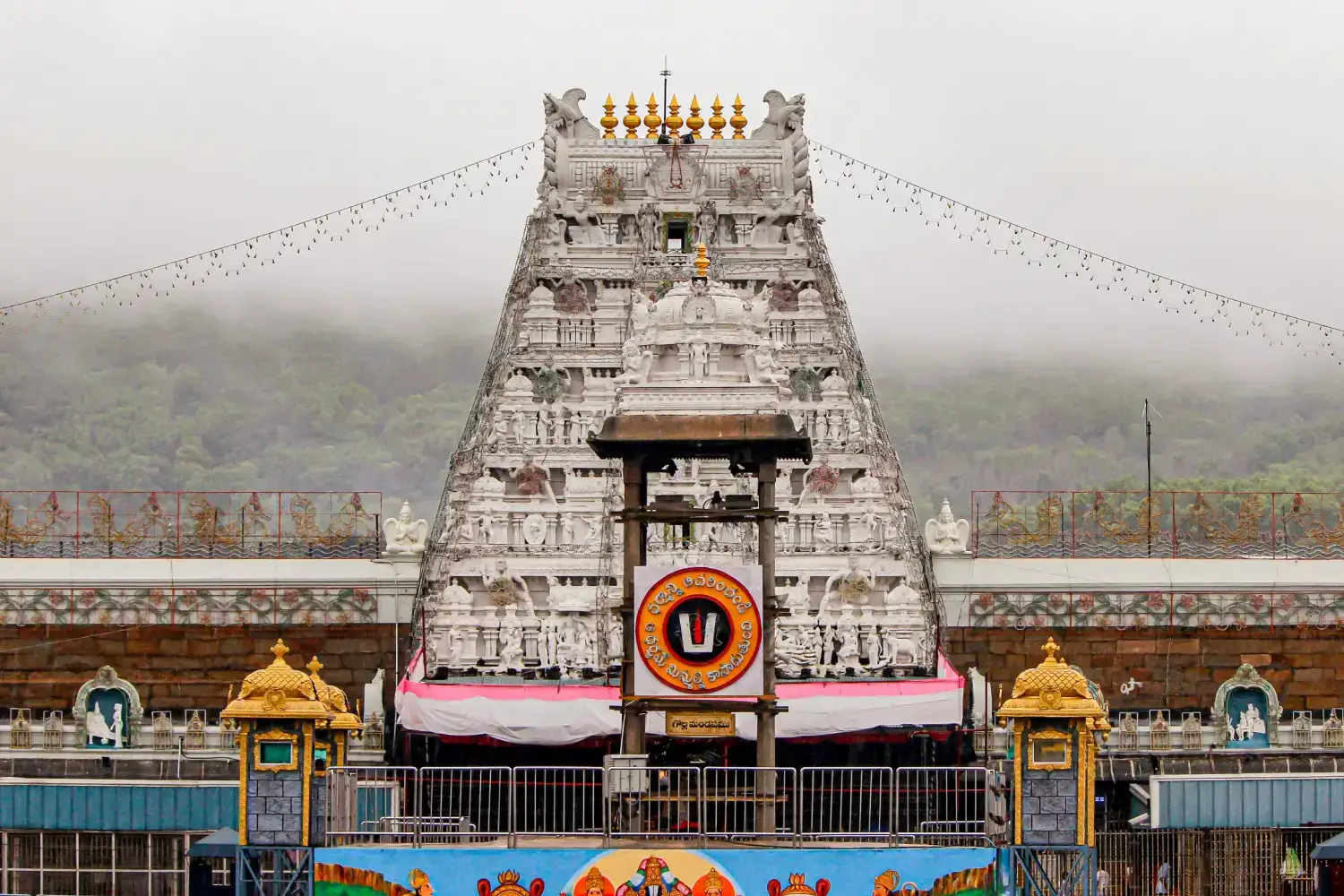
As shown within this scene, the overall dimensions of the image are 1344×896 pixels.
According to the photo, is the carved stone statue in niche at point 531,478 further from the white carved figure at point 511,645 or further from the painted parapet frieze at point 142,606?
the painted parapet frieze at point 142,606

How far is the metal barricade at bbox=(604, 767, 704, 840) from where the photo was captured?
1164 inches

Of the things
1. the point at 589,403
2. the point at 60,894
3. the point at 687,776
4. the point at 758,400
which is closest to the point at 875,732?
the point at 758,400

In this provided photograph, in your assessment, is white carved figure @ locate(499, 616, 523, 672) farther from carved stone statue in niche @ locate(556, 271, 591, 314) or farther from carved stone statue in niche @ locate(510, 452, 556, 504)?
carved stone statue in niche @ locate(556, 271, 591, 314)

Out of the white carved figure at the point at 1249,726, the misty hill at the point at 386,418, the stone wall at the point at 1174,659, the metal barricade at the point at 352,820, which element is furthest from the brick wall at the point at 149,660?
the misty hill at the point at 386,418

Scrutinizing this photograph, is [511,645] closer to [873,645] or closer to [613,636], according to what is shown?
[613,636]

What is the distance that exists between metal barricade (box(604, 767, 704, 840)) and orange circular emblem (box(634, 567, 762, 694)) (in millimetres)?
1151

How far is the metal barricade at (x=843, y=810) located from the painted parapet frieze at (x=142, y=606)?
15.7 m

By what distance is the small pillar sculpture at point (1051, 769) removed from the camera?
2894cm

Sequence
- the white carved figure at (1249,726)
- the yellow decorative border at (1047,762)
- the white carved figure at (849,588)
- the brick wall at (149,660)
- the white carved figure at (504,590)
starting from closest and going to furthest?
the yellow decorative border at (1047,762) → the white carved figure at (849,588) → the white carved figure at (504,590) → the white carved figure at (1249,726) → the brick wall at (149,660)

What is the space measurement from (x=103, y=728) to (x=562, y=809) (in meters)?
20.5

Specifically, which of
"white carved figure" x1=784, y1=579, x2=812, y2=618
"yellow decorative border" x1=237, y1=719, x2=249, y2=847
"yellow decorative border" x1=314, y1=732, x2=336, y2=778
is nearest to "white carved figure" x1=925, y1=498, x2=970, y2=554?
"white carved figure" x1=784, y1=579, x2=812, y2=618

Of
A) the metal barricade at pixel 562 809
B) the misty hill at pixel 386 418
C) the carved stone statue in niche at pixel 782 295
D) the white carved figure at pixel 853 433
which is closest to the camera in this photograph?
the metal barricade at pixel 562 809

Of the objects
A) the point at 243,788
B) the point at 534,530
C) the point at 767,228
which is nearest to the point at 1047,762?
the point at 243,788

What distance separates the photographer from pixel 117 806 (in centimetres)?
4609
